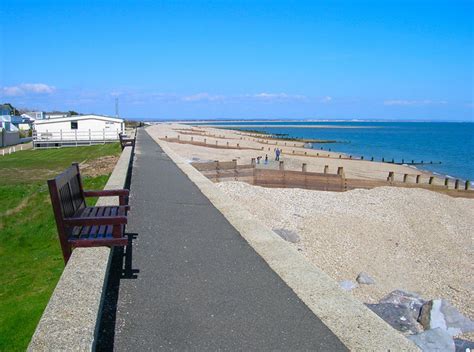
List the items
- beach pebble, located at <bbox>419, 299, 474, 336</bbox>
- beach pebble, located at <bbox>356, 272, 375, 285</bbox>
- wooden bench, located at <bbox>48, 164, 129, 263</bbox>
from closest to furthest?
wooden bench, located at <bbox>48, 164, 129, 263</bbox> → beach pebble, located at <bbox>419, 299, 474, 336</bbox> → beach pebble, located at <bbox>356, 272, 375, 285</bbox>

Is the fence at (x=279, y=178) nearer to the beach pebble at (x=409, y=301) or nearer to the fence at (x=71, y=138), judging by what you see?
the beach pebble at (x=409, y=301)

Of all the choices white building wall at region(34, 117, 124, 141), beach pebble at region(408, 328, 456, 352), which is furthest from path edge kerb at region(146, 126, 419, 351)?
white building wall at region(34, 117, 124, 141)

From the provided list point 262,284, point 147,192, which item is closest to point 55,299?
point 262,284

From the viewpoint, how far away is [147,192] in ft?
35.4

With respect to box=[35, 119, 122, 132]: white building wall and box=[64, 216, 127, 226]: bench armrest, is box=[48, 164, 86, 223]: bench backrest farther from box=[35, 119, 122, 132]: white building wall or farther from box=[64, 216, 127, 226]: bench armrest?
box=[35, 119, 122, 132]: white building wall

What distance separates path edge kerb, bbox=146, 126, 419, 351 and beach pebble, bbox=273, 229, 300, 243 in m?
3.40

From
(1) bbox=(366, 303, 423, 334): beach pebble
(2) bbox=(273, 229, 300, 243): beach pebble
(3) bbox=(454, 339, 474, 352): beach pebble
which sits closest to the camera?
(3) bbox=(454, 339, 474, 352): beach pebble

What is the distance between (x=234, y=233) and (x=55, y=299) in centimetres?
355

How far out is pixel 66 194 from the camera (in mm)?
5723

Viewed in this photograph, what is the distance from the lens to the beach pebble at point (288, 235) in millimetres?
10843

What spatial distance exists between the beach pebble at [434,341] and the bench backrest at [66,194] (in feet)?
13.4

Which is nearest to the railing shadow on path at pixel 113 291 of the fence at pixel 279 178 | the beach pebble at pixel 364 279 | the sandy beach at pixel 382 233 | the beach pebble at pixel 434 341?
the beach pebble at pixel 434 341

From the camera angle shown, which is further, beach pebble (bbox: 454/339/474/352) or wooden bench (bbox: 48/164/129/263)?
beach pebble (bbox: 454/339/474/352)

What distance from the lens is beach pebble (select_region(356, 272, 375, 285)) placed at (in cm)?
886
